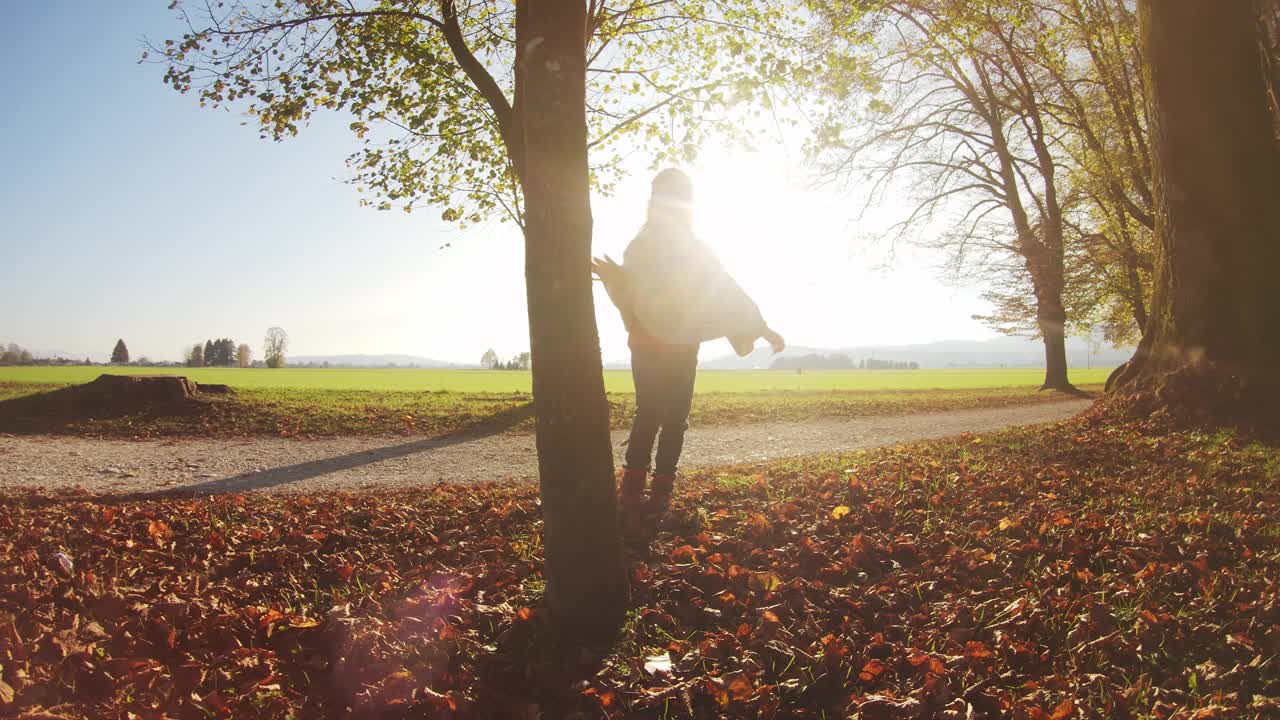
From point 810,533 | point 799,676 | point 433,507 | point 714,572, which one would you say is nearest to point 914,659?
point 799,676

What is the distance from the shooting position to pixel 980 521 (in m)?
4.76

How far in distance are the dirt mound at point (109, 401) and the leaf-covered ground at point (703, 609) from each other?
860 centimetres

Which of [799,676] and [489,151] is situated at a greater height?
[489,151]

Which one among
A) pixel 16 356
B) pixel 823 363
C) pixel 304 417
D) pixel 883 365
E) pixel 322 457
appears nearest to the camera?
pixel 322 457

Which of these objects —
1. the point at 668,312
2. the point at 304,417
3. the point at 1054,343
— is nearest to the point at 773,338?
the point at 668,312

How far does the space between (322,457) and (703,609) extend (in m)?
7.89

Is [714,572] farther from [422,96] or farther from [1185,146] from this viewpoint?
[1185,146]

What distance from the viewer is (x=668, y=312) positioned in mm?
5344

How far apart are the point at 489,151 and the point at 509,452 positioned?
4.80 meters

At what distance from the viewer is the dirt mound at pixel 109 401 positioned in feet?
40.4

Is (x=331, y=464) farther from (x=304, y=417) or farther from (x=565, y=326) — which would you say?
(x=565, y=326)

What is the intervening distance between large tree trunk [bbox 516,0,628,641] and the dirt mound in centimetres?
1260

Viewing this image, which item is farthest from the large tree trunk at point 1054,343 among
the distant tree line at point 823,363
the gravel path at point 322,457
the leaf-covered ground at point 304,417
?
the distant tree line at point 823,363

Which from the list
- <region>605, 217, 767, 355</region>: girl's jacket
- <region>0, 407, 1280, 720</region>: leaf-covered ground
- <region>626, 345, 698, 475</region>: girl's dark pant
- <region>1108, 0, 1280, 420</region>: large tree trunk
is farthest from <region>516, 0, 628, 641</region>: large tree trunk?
<region>1108, 0, 1280, 420</region>: large tree trunk
